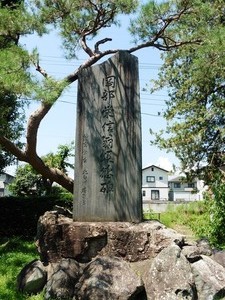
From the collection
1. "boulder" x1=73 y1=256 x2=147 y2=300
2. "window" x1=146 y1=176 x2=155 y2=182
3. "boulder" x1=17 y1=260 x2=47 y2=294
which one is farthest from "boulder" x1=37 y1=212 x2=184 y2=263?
"window" x1=146 y1=176 x2=155 y2=182

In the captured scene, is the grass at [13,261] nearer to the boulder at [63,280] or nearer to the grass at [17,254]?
the grass at [17,254]

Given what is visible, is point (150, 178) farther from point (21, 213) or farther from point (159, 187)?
point (21, 213)

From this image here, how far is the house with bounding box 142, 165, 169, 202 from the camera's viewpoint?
51156mm

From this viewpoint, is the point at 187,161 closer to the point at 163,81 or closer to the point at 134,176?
the point at 163,81

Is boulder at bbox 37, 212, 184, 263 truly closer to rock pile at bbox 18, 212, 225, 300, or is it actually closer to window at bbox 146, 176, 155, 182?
rock pile at bbox 18, 212, 225, 300

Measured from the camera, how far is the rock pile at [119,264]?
16.2 ft

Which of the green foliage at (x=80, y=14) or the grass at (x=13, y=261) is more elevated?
the green foliage at (x=80, y=14)

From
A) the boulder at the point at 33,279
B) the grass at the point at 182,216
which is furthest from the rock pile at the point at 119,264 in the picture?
the grass at the point at 182,216

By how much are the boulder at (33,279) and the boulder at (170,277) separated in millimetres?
1684

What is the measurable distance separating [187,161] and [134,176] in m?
6.54

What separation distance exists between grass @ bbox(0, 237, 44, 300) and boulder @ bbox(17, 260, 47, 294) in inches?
4.7

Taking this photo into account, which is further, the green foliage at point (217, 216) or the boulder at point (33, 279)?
the green foliage at point (217, 216)

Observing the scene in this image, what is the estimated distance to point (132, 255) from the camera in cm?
563

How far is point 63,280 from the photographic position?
17.7 ft
